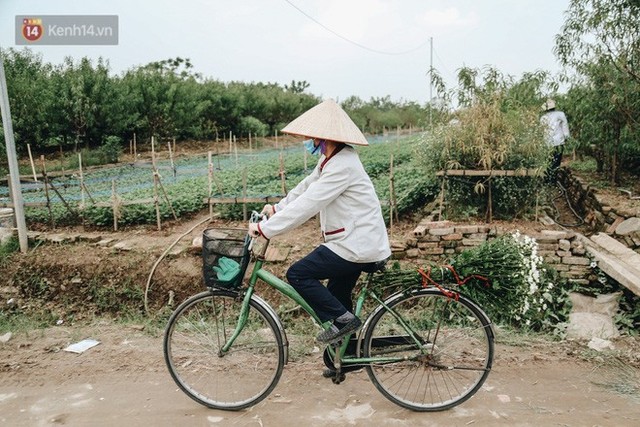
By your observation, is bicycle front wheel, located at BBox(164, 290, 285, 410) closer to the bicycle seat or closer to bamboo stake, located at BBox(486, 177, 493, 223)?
the bicycle seat

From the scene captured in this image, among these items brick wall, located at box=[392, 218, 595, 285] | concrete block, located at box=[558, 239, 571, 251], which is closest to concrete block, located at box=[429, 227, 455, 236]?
brick wall, located at box=[392, 218, 595, 285]

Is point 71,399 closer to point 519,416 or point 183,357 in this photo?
point 183,357

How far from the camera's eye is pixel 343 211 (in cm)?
303

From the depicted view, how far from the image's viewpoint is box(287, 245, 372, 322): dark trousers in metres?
3.02

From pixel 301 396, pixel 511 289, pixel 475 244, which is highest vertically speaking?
pixel 475 244

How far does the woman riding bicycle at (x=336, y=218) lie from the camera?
2953 millimetres

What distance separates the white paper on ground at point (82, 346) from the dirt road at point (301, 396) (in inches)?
2.5

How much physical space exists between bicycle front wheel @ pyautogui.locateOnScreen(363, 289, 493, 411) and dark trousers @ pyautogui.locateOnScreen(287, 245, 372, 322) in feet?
0.94

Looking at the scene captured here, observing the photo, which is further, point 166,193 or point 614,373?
point 166,193

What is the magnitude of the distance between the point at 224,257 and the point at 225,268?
2.6 inches

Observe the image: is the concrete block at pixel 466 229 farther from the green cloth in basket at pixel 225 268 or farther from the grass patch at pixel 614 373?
the green cloth in basket at pixel 225 268

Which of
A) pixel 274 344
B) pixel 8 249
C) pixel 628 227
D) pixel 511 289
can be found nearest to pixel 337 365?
pixel 274 344

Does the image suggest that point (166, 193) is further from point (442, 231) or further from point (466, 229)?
point (466, 229)

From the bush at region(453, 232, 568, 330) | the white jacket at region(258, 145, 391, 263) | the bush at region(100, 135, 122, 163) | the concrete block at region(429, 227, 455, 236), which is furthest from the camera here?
the bush at region(100, 135, 122, 163)
